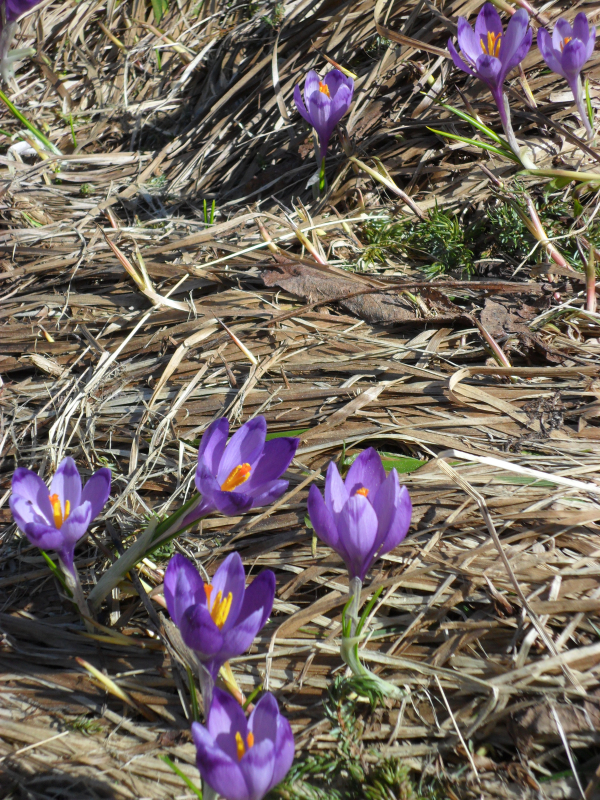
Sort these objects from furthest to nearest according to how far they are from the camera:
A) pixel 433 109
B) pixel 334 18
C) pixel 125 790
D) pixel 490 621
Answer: pixel 334 18 < pixel 433 109 < pixel 490 621 < pixel 125 790

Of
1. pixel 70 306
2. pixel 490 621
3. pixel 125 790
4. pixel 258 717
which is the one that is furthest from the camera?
pixel 70 306

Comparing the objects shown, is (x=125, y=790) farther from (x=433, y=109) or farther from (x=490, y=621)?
(x=433, y=109)

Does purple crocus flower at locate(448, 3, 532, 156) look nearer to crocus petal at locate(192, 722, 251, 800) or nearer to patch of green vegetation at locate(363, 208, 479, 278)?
Result: patch of green vegetation at locate(363, 208, 479, 278)

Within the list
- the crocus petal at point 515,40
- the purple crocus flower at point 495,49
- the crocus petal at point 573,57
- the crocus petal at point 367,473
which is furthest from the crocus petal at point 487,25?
the crocus petal at point 367,473

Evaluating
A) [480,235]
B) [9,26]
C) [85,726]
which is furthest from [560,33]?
[85,726]

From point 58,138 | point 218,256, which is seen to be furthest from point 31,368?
point 58,138

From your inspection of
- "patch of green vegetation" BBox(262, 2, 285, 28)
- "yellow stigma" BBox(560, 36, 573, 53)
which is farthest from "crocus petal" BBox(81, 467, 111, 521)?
"patch of green vegetation" BBox(262, 2, 285, 28)
